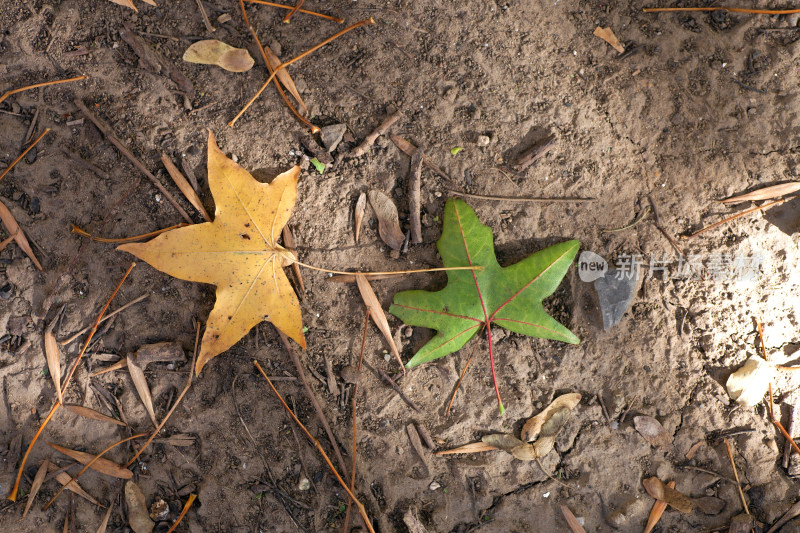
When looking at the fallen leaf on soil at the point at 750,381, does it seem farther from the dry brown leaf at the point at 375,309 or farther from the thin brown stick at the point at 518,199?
the dry brown leaf at the point at 375,309

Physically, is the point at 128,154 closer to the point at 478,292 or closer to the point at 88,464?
the point at 88,464

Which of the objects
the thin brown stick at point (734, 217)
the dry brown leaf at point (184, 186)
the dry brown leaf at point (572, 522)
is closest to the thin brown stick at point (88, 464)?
the dry brown leaf at point (184, 186)

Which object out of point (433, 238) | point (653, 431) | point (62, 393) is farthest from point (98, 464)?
point (653, 431)

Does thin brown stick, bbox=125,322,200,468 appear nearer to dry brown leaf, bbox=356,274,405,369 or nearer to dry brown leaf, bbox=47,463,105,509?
dry brown leaf, bbox=47,463,105,509

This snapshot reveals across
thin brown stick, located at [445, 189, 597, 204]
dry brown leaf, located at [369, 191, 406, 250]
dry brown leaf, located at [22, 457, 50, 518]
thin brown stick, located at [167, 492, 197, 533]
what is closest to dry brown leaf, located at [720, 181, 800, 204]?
thin brown stick, located at [445, 189, 597, 204]

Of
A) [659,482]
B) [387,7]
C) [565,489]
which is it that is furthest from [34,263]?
[659,482]

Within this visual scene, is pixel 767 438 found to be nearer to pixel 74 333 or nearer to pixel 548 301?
pixel 548 301
